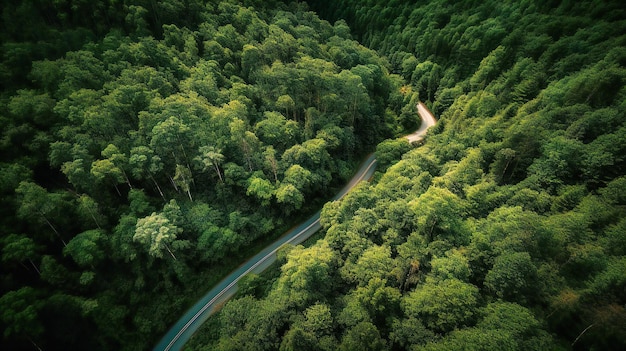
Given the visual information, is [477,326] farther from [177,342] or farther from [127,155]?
[127,155]

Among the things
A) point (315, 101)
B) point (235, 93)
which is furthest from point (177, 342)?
point (315, 101)

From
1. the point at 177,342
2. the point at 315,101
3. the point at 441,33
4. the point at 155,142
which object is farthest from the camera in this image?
the point at 441,33

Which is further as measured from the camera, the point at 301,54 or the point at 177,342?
the point at 301,54

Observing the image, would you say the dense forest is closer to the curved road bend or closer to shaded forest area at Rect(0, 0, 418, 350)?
shaded forest area at Rect(0, 0, 418, 350)

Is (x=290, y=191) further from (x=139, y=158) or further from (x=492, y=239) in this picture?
(x=492, y=239)

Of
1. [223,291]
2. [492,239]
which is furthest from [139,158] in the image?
[492,239]

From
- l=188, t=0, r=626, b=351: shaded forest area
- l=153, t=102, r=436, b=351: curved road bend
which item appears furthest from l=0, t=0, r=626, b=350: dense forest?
l=153, t=102, r=436, b=351: curved road bend
